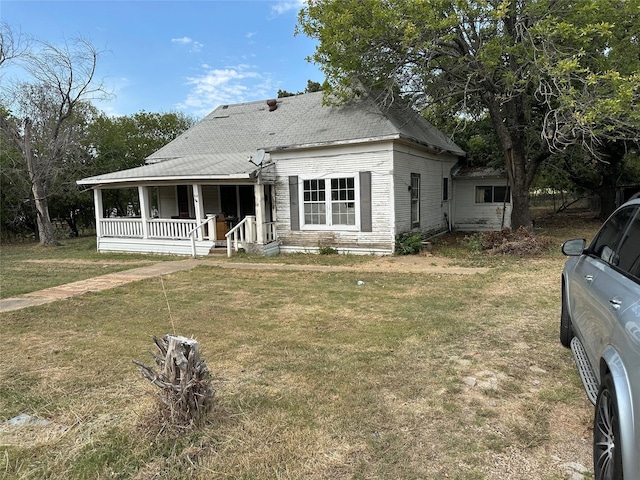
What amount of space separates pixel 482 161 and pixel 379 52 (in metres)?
8.02

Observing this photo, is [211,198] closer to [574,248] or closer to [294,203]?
[294,203]

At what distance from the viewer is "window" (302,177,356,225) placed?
12293mm

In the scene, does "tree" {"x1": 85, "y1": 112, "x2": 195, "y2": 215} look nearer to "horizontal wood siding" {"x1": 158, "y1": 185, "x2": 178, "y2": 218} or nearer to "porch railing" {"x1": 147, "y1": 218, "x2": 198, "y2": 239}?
"horizontal wood siding" {"x1": 158, "y1": 185, "x2": 178, "y2": 218}

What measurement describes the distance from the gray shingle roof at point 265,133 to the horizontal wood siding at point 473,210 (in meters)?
1.55

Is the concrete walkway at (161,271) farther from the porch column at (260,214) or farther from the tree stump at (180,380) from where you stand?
the tree stump at (180,380)

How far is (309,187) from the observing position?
12.8 meters

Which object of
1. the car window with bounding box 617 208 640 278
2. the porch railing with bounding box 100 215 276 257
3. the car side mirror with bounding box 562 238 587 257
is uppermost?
the car window with bounding box 617 208 640 278

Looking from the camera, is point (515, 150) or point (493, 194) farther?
point (493, 194)

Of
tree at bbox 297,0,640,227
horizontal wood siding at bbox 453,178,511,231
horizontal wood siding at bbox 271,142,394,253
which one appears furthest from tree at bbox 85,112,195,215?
horizontal wood siding at bbox 453,178,511,231

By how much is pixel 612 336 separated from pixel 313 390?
2.26m

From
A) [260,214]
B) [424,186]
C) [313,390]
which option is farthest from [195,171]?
[313,390]

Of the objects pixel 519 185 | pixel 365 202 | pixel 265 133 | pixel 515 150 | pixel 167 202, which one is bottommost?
pixel 365 202

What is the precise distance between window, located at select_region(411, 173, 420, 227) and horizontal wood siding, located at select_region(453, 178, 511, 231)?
4.59m

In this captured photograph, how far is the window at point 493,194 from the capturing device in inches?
655
